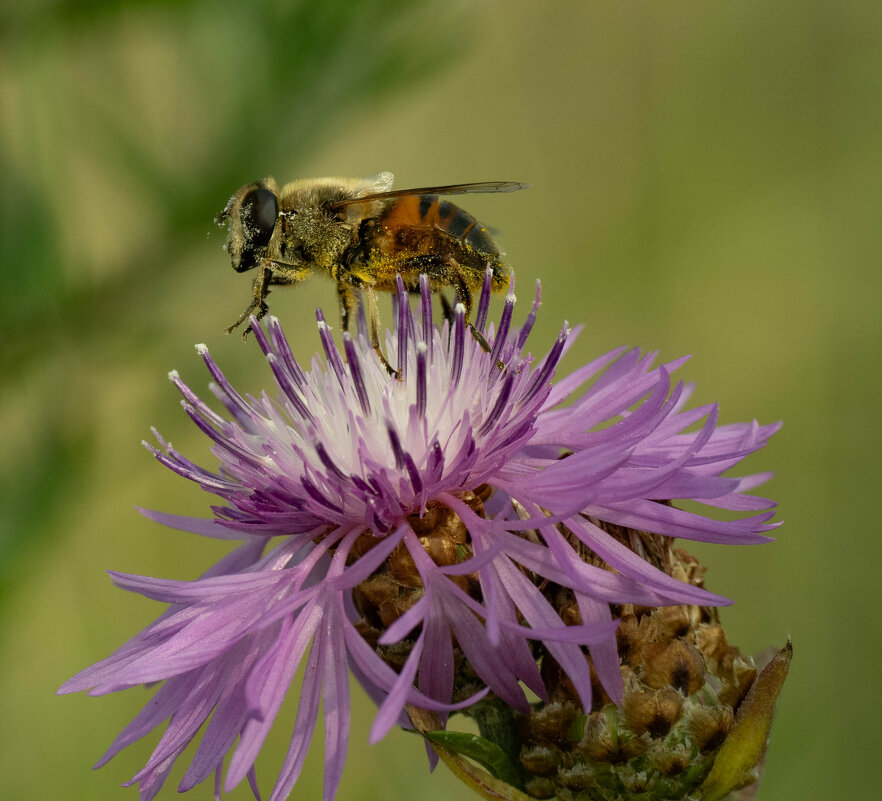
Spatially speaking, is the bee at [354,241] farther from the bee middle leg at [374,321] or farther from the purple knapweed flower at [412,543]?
the purple knapweed flower at [412,543]

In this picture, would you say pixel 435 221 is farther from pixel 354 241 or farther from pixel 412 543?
pixel 412 543

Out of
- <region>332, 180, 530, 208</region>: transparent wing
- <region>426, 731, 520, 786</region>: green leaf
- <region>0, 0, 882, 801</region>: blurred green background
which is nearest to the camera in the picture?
<region>426, 731, 520, 786</region>: green leaf

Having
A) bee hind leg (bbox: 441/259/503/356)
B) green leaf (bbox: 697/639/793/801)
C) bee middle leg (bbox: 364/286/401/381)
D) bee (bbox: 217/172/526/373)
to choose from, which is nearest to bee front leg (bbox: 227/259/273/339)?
bee (bbox: 217/172/526/373)

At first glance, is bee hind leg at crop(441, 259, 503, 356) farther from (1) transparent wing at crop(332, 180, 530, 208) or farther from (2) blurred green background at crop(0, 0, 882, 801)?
(2) blurred green background at crop(0, 0, 882, 801)

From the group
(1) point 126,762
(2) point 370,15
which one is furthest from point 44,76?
(1) point 126,762

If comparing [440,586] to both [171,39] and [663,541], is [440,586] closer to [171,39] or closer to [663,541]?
[663,541]
